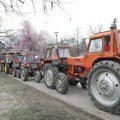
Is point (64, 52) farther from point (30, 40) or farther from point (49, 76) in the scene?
point (30, 40)

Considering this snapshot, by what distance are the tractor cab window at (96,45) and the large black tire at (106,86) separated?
936mm

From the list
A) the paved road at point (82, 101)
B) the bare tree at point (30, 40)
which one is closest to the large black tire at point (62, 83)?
the paved road at point (82, 101)

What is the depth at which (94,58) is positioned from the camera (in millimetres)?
8539

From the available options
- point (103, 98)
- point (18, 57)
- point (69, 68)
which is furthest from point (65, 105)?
point (18, 57)

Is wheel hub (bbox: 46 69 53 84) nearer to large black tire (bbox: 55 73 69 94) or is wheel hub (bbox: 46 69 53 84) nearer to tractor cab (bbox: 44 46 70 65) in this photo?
tractor cab (bbox: 44 46 70 65)

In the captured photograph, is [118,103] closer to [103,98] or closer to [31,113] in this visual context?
[103,98]

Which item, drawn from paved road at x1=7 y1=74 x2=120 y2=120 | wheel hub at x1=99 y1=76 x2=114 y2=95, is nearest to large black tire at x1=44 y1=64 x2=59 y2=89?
paved road at x1=7 y1=74 x2=120 y2=120

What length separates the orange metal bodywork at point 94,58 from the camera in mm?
7664

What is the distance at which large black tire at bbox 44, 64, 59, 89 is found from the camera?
1154 centimetres

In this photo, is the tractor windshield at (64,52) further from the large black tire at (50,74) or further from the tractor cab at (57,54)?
the large black tire at (50,74)

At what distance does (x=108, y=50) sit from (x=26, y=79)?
857 cm

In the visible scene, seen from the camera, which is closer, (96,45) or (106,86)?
(106,86)

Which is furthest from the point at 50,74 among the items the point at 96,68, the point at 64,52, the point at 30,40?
the point at 30,40

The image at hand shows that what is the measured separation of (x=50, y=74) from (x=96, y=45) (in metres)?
4.07
